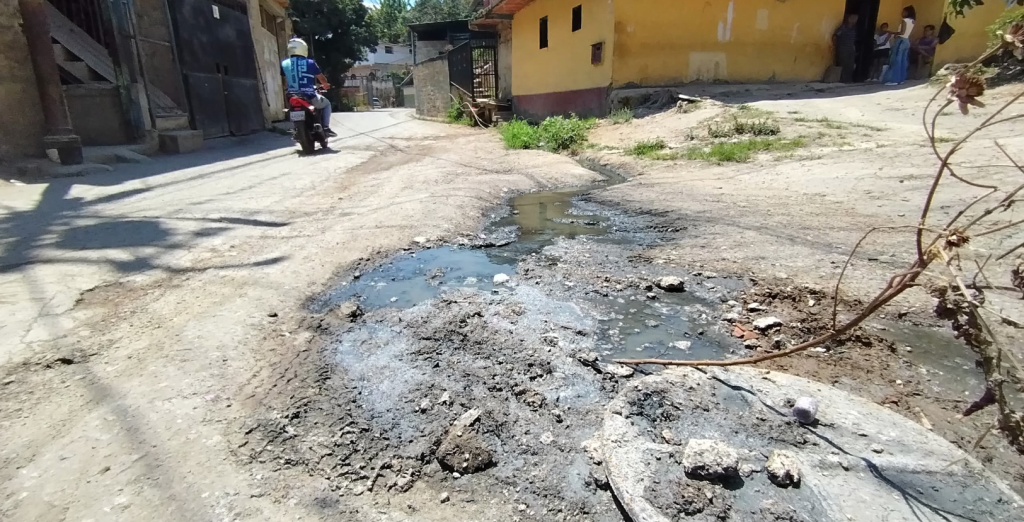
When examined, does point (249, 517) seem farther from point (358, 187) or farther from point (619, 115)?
Answer: point (619, 115)

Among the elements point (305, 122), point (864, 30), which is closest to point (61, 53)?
→ point (305, 122)

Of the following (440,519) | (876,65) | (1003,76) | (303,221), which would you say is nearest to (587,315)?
(440,519)

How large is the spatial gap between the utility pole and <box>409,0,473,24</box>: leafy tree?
56456 mm

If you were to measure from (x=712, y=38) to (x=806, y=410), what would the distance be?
1030cm

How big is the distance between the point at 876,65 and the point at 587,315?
Result: 12.7 meters

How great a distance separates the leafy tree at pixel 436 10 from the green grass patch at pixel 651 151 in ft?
184

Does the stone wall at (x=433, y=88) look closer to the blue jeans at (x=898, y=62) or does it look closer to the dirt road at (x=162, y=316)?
the blue jeans at (x=898, y=62)

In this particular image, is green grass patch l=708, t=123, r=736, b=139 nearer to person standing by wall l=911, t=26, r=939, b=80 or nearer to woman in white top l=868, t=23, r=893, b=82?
woman in white top l=868, t=23, r=893, b=82

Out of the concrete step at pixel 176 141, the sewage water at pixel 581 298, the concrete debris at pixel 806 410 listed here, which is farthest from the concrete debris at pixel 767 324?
the concrete step at pixel 176 141

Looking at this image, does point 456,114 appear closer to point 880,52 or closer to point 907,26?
point 880,52

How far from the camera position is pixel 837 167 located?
4973 mm

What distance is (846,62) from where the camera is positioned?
445 inches

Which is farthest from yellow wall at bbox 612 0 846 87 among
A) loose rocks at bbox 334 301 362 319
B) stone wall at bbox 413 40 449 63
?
stone wall at bbox 413 40 449 63

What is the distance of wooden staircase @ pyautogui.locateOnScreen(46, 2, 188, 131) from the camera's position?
23.6 ft
